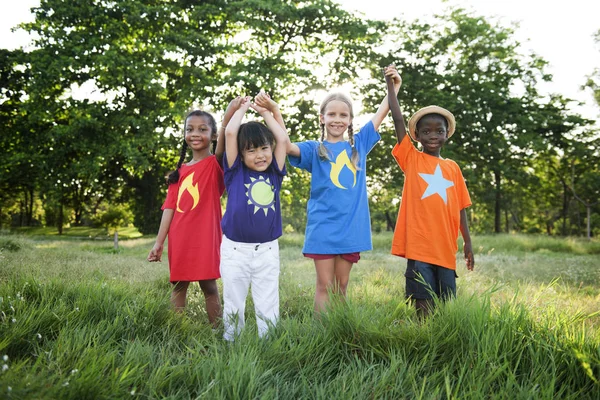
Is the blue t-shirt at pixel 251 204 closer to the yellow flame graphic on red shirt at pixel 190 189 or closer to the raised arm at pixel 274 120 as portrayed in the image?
the raised arm at pixel 274 120

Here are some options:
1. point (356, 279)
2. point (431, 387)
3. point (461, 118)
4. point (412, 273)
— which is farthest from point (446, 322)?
point (461, 118)

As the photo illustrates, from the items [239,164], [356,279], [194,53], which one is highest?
[194,53]

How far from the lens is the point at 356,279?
20.0 ft

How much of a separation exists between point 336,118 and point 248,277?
144 centimetres

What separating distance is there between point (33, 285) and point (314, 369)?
227cm

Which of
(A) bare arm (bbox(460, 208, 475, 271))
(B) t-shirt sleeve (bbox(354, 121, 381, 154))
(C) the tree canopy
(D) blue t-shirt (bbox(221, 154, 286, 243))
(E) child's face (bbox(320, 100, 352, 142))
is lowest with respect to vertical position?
(A) bare arm (bbox(460, 208, 475, 271))

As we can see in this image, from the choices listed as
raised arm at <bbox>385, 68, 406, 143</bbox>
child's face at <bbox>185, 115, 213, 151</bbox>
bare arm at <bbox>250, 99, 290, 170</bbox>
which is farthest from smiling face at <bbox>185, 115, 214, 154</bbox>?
raised arm at <bbox>385, 68, 406, 143</bbox>

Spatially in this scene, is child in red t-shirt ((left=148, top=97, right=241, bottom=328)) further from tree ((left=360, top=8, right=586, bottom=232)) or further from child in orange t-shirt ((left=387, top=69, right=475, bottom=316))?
tree ((left=360, top=8, right=586, bottom=232))

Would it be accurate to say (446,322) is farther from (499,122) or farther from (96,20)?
(499,122)

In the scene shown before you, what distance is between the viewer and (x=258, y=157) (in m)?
3.20

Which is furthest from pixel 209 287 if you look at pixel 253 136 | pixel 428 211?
pixel 428 211

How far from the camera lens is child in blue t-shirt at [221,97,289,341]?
10.3 feet

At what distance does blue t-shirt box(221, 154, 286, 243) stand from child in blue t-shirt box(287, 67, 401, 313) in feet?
Answer: 0.97

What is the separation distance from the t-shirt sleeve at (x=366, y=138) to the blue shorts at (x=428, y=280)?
1014 mm
